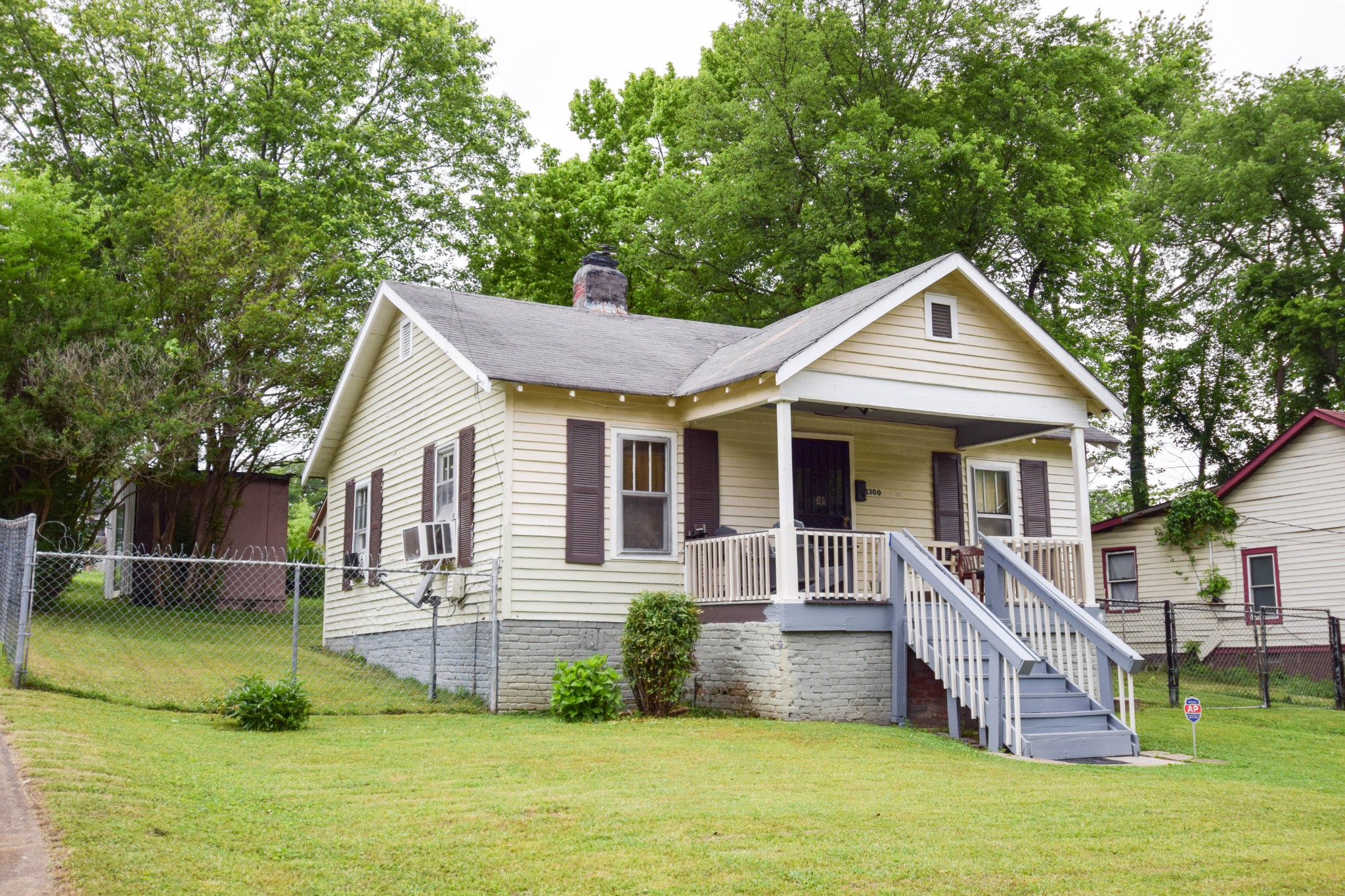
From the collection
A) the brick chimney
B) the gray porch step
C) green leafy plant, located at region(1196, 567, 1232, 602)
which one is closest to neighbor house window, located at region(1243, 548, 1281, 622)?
green leafy plant, located at region(1196, 567, 1232, 602)

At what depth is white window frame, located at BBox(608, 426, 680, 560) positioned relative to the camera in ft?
45.1

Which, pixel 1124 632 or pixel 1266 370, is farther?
pixel 1266 370

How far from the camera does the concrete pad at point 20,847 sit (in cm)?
461

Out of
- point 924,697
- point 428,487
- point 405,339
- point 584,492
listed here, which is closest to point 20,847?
point 584,492

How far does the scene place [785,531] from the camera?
12.2m

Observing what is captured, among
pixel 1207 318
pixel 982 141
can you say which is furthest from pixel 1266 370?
pixel 982 141

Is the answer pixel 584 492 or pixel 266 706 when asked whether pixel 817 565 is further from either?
pixel 266 706

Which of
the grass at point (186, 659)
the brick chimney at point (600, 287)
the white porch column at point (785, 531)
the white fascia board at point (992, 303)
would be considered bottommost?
the grass at point (186, 659)

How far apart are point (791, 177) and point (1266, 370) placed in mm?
16249

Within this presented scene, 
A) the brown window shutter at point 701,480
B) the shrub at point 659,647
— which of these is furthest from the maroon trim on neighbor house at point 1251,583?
the shrub at point 659,647

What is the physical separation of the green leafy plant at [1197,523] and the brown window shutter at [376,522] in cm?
1568

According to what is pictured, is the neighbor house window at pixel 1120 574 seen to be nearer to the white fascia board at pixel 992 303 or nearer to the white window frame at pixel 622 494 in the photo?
the white fascia board at pixel 992 303

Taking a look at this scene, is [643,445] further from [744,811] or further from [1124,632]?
[1124,632]

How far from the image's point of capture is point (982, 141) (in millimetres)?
24734
